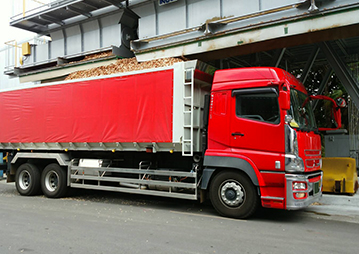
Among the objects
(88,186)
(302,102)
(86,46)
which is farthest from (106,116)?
(86,46)

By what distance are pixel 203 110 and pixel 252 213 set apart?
8.33ft

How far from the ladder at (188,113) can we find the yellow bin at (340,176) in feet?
15.4

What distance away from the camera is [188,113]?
24.8 ft

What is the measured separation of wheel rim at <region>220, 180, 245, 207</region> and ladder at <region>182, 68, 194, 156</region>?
3.60ft

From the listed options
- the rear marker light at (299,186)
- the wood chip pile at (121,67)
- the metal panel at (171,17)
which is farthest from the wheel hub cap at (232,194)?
the metal panel at (171,17)

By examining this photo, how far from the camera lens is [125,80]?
333 inches

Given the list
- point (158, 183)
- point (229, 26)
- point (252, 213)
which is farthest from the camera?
point (229, 26)

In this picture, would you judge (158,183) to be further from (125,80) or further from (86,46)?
(86,46)

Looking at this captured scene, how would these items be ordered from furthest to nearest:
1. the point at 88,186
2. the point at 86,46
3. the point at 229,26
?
the point at 86,46, the point at 229,26, the point at 88,186

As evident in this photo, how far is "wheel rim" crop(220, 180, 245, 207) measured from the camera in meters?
6.89

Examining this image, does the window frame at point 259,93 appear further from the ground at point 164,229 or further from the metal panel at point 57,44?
the metal panel at point 57,44

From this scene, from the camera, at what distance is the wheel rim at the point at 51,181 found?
9.89m

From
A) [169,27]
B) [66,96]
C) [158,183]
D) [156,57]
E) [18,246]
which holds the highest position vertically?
[169,27]

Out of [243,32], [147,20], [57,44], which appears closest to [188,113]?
[243,32]
